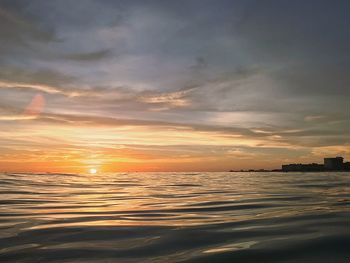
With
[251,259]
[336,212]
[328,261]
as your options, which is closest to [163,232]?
[251,259]

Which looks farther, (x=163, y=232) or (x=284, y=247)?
(x=163, y=232)

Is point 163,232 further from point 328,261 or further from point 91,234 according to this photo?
point 328,261

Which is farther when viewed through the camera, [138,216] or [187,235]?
[138,216]

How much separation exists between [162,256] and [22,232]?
3475 mm

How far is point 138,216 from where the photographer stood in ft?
32.1

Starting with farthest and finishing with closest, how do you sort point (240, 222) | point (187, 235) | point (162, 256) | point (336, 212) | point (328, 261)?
point (336, 212), point (240, 222), point (187, 235), point (162, 256), point (328, 261)

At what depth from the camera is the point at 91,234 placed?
6.74 m

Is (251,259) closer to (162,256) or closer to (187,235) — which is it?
(162,256)

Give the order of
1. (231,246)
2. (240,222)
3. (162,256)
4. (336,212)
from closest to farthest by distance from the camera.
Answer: (162,256), (231,246), (240,222), (336,212)

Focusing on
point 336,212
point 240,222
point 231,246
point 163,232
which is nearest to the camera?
point 231,246

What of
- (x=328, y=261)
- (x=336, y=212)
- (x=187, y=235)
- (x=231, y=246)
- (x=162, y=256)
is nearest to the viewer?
(x=328, y=261)

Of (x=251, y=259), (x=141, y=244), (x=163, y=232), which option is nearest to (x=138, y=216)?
(x=163, y=232)

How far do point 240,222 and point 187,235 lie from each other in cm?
203

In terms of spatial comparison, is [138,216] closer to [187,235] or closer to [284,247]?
[187,235]
